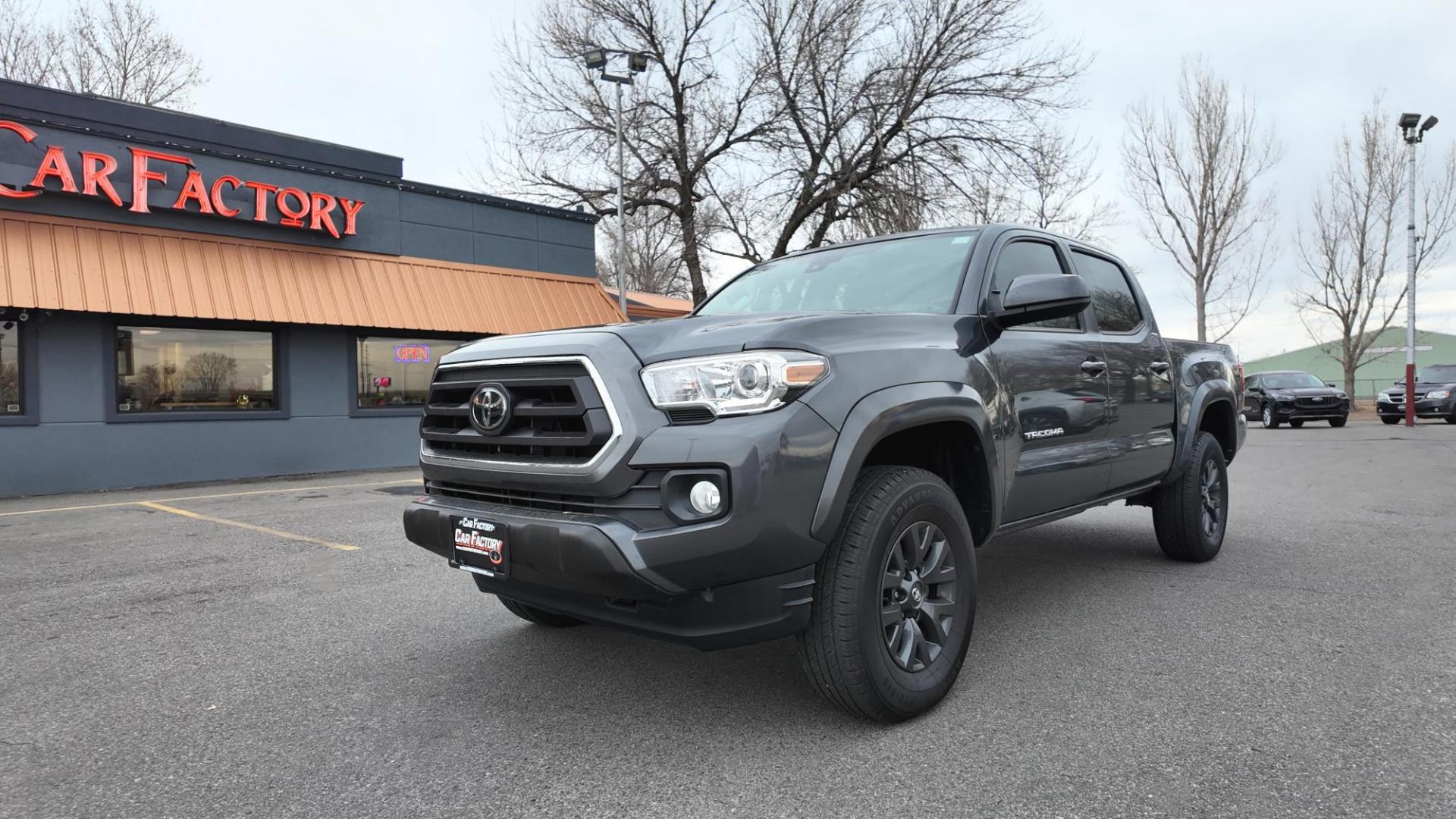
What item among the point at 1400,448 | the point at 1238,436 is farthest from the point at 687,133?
the point at 1238,436

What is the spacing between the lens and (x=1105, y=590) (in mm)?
4598

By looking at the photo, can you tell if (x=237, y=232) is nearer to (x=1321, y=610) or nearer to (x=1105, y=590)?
(x=1105, y=590)

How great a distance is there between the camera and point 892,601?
2.85m

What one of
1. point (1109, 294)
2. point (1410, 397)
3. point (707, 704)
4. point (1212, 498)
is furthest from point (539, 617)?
point (1410, 397)

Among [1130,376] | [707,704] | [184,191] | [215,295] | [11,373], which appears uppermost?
[184,191]

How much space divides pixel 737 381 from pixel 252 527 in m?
6.56

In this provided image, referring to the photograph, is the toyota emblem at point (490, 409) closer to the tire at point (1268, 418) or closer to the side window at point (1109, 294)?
the side window at point (1109, 294)

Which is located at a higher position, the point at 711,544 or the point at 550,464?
the point at 550,464

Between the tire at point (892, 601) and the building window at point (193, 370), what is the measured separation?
11772 mm

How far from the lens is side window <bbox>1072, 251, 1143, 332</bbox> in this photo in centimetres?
455

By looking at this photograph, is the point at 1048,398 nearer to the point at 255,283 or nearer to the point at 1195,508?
the point at 1195,508

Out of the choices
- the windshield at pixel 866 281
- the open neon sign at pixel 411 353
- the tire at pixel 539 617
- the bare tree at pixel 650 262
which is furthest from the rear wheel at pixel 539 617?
the bare tree at pixel 650 262

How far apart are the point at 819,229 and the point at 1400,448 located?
42.6 feet

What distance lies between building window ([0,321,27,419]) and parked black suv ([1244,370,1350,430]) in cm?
2373
